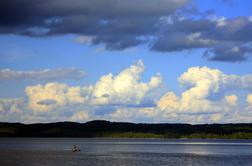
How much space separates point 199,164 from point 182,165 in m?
4.05

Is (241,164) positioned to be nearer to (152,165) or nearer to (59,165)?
(152,165)

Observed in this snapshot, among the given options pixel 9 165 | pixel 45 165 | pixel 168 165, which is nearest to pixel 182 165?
pixel 168 165

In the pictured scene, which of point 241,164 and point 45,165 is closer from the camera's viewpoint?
point 45,165

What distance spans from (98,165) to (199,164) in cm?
1966

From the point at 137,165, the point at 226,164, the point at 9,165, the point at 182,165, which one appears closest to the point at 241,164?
the point at 226,164

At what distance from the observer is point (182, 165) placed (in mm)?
101500

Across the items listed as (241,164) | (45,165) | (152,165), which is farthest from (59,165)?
(241,164)

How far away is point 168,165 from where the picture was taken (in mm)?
101312

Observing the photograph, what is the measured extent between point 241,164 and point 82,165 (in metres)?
31.1

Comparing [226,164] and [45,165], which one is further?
[226,164]

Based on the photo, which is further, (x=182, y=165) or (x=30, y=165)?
(x=182, y=165)

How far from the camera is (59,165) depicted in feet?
317

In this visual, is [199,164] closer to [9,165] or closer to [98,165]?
[98,165]

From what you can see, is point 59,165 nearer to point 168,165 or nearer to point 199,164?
point 168,165
